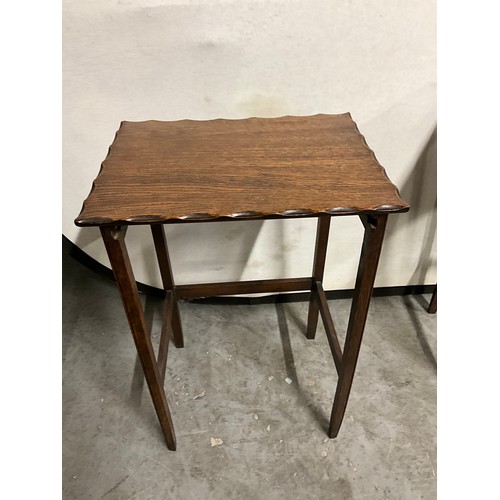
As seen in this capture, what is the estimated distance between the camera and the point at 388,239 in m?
1.53

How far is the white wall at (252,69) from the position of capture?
1.09 meters

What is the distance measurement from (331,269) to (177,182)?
0.90m

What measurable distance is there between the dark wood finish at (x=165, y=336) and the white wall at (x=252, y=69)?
17.7 inches

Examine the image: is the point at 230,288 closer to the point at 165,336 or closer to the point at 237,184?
the point at 165,336

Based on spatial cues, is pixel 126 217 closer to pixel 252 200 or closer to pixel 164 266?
pixel 252 200

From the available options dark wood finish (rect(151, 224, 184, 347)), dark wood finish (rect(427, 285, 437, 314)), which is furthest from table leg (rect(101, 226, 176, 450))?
dark wood finish (rect(427, 285, 437, 314))

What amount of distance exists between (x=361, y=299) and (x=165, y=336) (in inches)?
22.1

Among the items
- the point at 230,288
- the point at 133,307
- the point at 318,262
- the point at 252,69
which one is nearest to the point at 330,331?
the point at 318,262

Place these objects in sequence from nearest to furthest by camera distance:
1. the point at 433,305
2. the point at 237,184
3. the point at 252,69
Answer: the point at 237,184
the point at 252,69
the point at 433,305

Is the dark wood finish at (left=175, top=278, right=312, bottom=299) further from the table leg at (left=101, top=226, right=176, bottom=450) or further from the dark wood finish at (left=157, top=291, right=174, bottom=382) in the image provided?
the table leg at (left=101, top=226, right=176, bottom=450)

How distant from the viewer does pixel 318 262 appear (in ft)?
4.34

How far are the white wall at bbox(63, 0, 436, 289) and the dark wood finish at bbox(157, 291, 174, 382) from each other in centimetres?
45

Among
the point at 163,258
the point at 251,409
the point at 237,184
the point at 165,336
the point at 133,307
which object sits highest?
the point at 237,184
